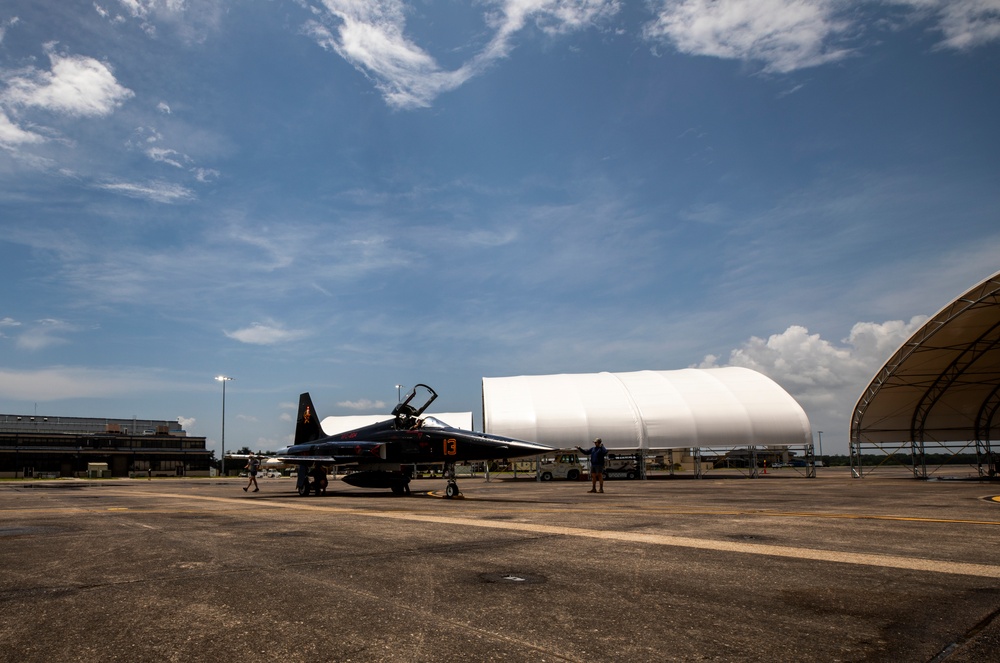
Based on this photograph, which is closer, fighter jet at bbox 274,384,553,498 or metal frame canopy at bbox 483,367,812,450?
fighter jet at bbox 274,384,553,498

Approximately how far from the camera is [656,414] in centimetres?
4344

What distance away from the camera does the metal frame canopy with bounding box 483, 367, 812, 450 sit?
138 feet

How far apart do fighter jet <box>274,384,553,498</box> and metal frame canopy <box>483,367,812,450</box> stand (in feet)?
61.9

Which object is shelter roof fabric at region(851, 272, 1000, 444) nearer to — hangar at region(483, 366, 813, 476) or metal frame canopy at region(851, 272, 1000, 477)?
metal frame canopy at region(851, 272, 1000, 477)

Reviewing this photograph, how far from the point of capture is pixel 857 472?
122ft

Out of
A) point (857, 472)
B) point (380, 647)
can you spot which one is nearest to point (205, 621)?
point (380, 647)

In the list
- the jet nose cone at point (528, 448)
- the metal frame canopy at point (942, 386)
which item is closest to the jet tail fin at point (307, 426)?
the jet nose cone at point (528, 448)

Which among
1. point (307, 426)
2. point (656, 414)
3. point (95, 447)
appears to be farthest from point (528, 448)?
point (95, 447)

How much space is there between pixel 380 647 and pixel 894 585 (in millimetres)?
4694

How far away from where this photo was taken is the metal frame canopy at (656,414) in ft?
138

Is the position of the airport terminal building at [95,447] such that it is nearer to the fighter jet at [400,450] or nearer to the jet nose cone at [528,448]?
the fighter jet at [400,450]

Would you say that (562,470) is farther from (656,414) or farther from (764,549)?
(764,549)

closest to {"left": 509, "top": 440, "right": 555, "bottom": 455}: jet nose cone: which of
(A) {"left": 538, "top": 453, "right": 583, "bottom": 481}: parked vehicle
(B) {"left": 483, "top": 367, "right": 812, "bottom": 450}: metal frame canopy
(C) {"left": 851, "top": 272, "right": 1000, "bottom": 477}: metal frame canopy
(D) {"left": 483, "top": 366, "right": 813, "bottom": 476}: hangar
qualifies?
(C) {"left": 851, "top": 272, "right": 1000, "bottom": 477}: metal frame canopy

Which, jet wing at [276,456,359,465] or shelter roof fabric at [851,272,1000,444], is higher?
shelter roof fabric at [851,272,1000,444]
